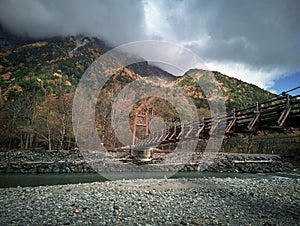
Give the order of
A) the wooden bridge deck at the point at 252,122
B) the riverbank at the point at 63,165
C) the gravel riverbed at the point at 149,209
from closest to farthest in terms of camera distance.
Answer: the gravel riverbed at the point at 149,209, the wooden bridge deck at the point at 252,122, the riverbank at the point at 63,165

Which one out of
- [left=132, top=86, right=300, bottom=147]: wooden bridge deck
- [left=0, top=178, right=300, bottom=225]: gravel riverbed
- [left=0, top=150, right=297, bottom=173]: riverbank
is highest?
[left=132, top=86, right=300, bottom=147]: wooden bridge deck

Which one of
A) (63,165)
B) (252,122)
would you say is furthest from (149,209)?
(63,165)

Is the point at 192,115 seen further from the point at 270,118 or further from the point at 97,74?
the point at 270,118

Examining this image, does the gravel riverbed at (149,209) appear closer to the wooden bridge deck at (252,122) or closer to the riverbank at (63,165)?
the wooden bridge deck at (252,122)

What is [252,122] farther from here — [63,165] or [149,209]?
[63,165]

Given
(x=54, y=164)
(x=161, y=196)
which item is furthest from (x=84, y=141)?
(x=161, y=196)

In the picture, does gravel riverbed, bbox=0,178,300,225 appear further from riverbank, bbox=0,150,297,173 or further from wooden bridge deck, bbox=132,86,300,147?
riverbank, bbox=0,150,297,173

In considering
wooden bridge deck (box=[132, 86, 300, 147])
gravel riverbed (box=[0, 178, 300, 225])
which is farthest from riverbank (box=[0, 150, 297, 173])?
gravel riverbed (box=[0, 178, 300, 225])

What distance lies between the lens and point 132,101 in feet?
89.8

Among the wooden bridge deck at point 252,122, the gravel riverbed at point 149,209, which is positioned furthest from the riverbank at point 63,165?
the gravel riverbed at point 149,209

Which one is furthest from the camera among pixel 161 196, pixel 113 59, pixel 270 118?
pixel 113 59

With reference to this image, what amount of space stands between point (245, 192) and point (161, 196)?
14.1 ft

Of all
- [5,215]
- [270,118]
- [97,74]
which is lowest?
[5,215]

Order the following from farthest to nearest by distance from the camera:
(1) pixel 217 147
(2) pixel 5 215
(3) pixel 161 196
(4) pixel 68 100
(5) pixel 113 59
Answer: (5) pixel 113 59 → (1) pixel 217 147 → (4) pixel 68 100 → (3) pixel 161 196 → (2) pixel 5 215
